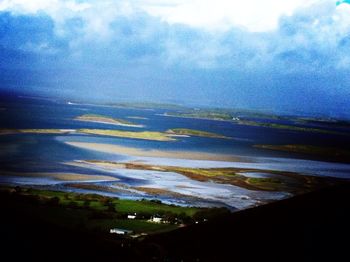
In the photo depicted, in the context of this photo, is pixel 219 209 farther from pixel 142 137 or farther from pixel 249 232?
pixel 142 137

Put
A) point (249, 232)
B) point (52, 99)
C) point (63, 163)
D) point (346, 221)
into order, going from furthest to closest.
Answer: point (52, 99) < point (63, 163) < point (346, 221) < point (249, 232)

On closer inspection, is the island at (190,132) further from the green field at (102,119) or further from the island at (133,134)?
the green field at (102,119)

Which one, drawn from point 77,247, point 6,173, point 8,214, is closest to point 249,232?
point 77,247

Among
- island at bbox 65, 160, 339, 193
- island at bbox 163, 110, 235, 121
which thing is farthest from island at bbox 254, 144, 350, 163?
island at bbox 163, 110, 235, 121

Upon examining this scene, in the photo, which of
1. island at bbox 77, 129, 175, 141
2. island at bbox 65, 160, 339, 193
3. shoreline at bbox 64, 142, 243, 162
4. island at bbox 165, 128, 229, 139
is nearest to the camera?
island at bbox 65, 160, 339, 193

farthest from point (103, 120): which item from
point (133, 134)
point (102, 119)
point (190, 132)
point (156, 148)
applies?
point (190, 132)

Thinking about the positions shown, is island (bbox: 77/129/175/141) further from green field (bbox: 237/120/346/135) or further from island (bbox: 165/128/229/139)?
green field (bbox: 237/120/346/135)

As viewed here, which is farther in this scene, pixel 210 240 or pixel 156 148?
pixel 156 148

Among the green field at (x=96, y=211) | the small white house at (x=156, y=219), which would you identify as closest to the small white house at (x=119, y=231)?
the green field at (x=96, y=211)

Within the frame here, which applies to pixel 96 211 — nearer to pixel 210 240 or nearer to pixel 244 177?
pixel 210 240
